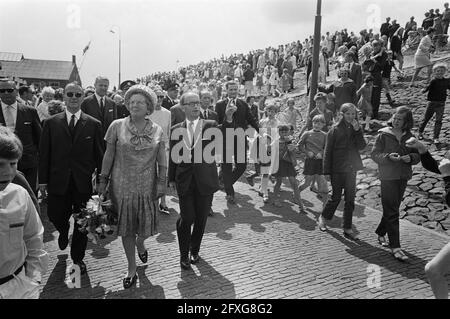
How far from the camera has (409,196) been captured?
7.57 meters

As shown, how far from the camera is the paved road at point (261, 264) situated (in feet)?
13.5

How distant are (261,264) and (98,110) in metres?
3.84

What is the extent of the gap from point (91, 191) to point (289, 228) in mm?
3224

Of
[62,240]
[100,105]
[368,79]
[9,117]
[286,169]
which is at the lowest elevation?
[62,240]

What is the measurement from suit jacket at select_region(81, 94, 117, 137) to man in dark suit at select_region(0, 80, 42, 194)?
3.36 feet

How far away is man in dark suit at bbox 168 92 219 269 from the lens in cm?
458

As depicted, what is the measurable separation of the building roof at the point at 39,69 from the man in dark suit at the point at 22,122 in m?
65.0

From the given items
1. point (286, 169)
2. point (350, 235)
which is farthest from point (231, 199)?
point (350, 235)

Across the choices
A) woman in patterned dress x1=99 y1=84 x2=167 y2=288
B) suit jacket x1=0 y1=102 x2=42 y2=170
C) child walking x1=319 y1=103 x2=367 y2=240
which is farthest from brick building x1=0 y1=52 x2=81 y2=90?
woman in patterned dress x1=99 y1=84 x2=167 y2=288

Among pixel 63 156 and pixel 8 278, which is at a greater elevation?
pixel 63 156

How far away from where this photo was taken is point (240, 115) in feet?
24.6

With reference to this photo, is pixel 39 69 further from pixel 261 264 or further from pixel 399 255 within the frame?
pixel 399 255
